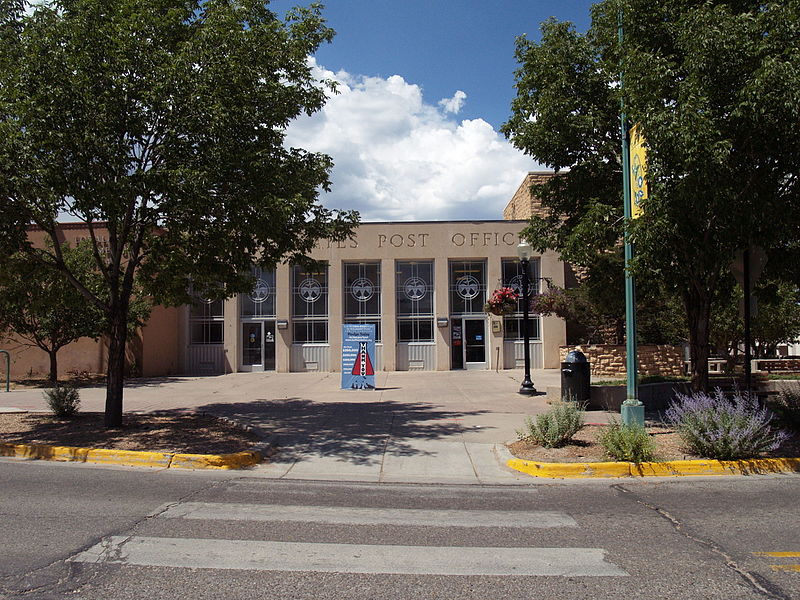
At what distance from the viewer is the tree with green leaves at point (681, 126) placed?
7.79 metres

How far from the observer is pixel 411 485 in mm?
7379

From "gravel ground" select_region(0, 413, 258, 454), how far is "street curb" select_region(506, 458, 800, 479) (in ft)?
15.7

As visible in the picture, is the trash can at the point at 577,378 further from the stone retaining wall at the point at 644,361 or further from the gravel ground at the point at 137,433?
the stone retaining wall at the point at 644,361

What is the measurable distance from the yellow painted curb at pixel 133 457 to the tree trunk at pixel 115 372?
54.1 inches

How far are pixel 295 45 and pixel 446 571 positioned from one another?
931 centimetres

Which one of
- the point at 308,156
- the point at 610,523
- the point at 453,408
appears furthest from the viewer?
the point at 453,408

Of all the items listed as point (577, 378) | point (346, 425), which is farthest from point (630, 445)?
point (346, 425)

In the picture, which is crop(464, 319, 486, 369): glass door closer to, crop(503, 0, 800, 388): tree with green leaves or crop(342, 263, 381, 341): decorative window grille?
crop(342, 263, 381, 341): decorative window grille

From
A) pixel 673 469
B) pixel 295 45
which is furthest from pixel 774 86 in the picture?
pixel 295 45

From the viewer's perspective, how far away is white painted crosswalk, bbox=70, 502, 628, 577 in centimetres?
441

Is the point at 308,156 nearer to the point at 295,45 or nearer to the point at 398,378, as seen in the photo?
the point at 295,45

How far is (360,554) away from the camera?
4723 mm

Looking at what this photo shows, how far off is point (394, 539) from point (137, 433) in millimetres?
6627

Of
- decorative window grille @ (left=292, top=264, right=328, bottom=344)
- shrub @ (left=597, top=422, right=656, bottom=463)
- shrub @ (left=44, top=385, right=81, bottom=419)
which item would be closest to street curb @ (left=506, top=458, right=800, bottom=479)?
shrub @ (left=597, top=422, right=656, bottom=463)
